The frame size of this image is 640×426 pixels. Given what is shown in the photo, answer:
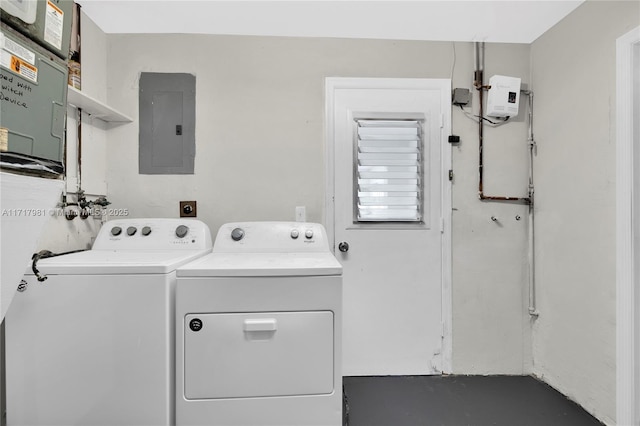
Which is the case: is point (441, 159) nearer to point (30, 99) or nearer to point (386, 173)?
point (386, 173)

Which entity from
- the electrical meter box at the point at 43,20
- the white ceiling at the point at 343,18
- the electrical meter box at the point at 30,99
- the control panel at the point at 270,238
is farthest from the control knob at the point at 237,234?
the white ceiling at the point at 343,18

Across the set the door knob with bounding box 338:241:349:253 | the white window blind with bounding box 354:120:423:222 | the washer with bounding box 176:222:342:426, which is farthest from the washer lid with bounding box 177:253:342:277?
the white window blind with bounding box 354:120:423:222

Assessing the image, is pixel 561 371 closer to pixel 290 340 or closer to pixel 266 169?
pixel 290 340

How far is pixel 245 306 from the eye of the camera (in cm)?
124

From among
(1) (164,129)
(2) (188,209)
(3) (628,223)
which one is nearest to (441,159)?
(3) (628,223)

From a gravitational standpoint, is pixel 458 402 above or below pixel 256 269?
below

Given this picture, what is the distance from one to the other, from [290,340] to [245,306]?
0.74 ft

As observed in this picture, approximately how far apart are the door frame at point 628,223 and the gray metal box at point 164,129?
96.0 inches

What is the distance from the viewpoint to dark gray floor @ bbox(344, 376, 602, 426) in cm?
171

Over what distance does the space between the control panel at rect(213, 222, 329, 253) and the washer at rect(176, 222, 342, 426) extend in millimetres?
564

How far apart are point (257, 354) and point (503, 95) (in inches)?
85.4

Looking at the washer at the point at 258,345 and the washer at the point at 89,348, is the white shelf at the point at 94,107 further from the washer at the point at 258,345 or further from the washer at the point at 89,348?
the washer at the point at 258,345

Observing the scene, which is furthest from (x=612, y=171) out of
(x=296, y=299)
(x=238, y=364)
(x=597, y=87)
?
(x=238, y=364)

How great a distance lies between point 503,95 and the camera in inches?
82.3
